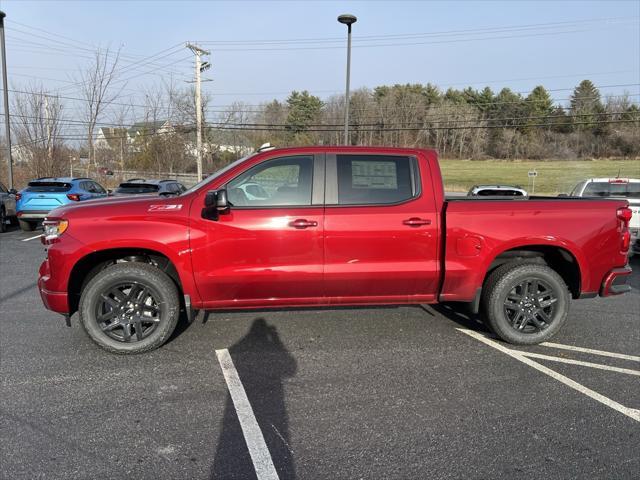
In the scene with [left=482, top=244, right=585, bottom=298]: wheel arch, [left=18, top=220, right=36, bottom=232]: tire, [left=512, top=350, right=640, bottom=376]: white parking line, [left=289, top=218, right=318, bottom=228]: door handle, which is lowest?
[left=512, top=350, right=640, bottom=376]: white parking line

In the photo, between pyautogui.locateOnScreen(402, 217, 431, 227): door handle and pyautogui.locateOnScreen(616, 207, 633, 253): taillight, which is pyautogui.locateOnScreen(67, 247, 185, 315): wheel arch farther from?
pyautogui.locateOnScreen(616, 207, 633, 253): taillight

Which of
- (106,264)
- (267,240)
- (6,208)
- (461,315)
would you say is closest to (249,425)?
(267,240)

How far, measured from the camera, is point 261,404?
3.36 m

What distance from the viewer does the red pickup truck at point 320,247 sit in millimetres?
4090

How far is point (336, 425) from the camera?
308cm

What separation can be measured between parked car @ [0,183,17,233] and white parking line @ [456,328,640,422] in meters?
13.1

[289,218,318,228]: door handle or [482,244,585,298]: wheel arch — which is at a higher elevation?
[289,218,318,228]: door handle

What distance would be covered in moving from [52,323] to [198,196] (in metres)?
2.46

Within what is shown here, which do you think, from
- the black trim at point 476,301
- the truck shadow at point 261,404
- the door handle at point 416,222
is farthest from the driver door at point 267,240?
the black trim at point 476,301

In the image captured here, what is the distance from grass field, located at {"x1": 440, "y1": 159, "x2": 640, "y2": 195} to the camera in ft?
153

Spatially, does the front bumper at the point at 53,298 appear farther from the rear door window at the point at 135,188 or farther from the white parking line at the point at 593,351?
the rear door window at the point at 135,188

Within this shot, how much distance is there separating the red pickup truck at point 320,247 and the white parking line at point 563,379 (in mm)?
170

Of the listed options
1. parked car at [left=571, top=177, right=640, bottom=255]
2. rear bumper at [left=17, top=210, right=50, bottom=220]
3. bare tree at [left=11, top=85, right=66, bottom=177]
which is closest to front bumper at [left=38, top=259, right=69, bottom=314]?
rear bumper at [left=17, top=210, right=50, bottom=220]

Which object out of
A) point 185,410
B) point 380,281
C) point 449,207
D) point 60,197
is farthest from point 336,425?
point 60,197
